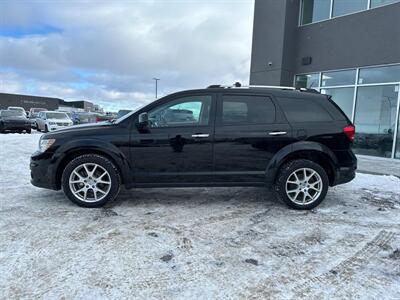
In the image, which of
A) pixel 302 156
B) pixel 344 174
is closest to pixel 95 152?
pixel 302 156

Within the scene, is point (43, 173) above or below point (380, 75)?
below

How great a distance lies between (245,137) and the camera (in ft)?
16.1

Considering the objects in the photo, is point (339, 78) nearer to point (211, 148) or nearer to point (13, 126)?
point (211, 148)

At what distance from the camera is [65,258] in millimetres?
3279

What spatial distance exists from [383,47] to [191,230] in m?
10.1

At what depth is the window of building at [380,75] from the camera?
35.0 ft

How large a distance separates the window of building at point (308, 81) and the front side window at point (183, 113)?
9.52 metres

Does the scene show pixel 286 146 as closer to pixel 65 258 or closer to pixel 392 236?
pixel 392 236

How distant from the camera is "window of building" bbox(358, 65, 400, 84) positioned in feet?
35.0

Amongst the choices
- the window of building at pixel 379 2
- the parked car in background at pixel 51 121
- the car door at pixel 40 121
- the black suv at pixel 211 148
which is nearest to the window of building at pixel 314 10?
the window of building at pixel 379 2

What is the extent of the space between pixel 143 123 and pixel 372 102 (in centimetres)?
956

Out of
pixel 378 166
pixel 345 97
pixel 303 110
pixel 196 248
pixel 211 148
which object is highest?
Answer: pixel 345 97

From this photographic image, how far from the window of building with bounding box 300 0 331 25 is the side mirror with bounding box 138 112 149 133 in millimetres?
10750

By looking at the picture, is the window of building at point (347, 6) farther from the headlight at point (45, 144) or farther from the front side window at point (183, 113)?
the headlight at point (45, 144)
